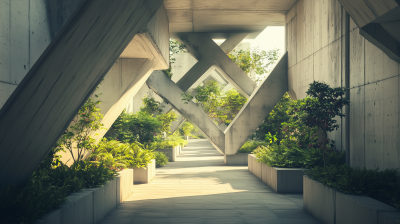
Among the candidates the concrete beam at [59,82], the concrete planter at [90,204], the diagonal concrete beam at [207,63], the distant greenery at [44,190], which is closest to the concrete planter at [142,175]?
the concrete planter at [90,204]

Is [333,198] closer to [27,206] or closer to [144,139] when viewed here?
[27,206]

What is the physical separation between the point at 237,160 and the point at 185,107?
342 cm

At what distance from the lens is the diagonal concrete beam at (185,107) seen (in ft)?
50.5

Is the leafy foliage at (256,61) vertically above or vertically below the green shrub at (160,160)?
above

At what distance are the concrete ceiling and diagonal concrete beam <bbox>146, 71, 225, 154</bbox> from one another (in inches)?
99.3

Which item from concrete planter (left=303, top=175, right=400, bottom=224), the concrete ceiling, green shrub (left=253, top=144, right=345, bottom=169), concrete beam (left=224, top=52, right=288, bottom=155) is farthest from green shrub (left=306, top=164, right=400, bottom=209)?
concrete beam (left=224, top=52, right=288, bottom=155)

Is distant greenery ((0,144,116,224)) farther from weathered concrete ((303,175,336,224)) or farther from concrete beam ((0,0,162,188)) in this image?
weathered concrete ((303,175,336,224))

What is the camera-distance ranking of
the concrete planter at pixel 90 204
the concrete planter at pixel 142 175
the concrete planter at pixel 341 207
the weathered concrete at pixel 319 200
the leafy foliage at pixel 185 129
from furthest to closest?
the leafy foliage at pixel 185 129, the concrete planter at pixel 142 175, the weathered concrete at pixel 319 200, the concrete planter at pixel 90 204, the concrete planter at pixel 341 207

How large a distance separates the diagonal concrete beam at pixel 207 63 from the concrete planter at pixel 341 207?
33.1 feet

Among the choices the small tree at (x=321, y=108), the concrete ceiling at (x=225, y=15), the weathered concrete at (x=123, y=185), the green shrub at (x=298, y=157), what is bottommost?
the weathered concrete at (x=123, y=185)

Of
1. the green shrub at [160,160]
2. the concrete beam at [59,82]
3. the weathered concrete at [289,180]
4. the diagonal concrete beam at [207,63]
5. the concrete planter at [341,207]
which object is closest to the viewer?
the concrete beam at [59,82]

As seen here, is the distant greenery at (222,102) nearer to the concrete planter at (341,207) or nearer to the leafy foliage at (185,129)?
the concrete planter at (341,207)

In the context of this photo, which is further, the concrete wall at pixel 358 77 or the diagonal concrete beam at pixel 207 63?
the diagonal concrete beam at pixel 207 63

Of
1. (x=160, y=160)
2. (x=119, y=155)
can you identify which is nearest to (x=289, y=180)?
(x=119, y=155)
